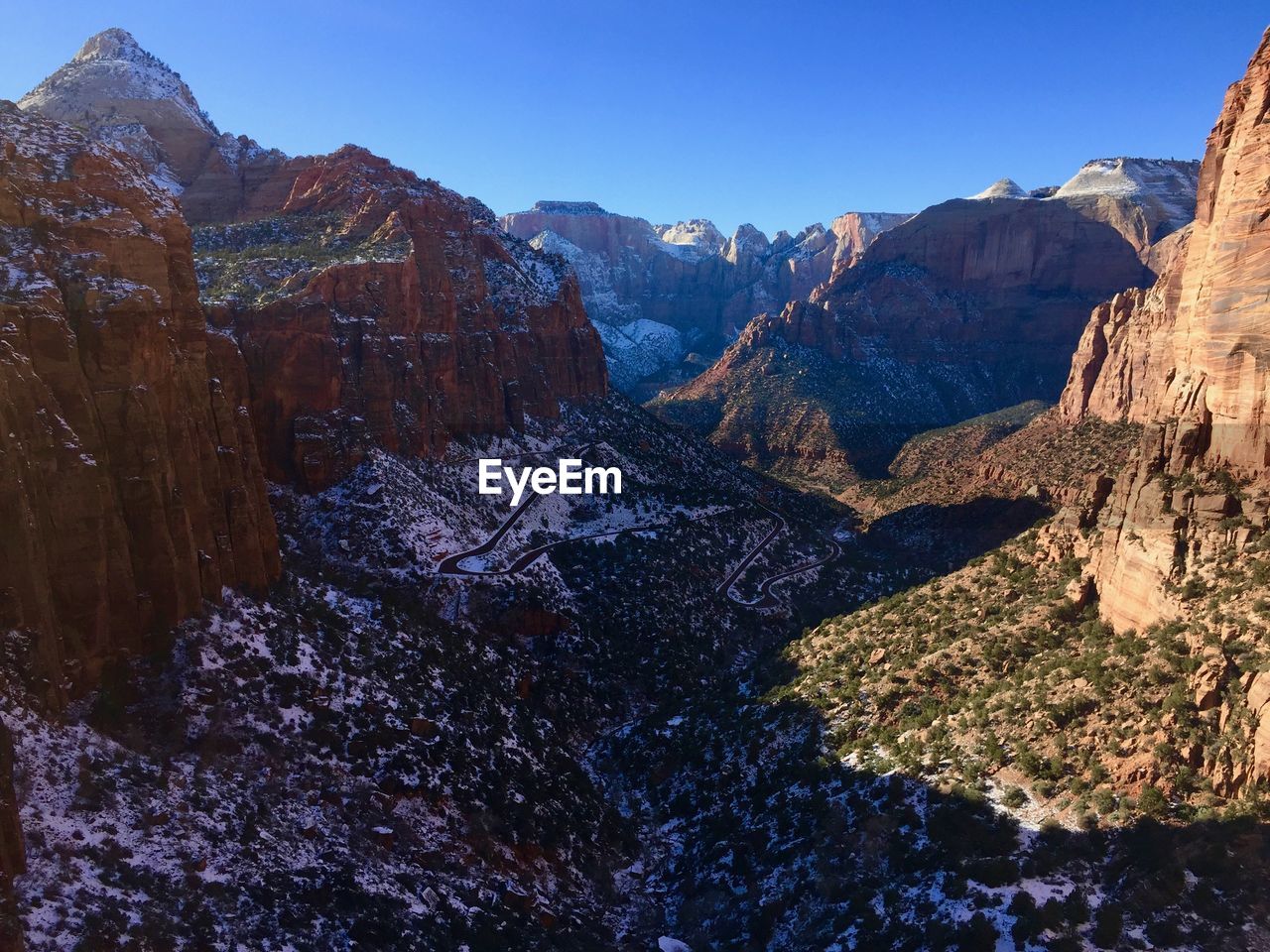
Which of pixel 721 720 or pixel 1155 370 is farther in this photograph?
pixel 1155 370

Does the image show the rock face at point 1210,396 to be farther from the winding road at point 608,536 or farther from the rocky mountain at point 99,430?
the winding road at point 608,536

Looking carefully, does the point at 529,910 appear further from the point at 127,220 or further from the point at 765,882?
the point at 127,220

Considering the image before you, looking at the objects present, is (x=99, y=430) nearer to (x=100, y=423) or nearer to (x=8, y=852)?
(x=100, y=423)

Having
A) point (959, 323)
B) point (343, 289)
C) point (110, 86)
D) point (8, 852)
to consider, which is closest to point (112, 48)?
point (110, 86)

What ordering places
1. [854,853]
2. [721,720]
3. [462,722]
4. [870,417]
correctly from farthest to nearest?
[870,417] → [721,720] → [462,722] → [854,853]

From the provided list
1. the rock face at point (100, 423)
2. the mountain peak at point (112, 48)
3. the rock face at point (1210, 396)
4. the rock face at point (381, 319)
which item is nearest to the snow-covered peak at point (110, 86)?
the mountain peak at point (112, 48)

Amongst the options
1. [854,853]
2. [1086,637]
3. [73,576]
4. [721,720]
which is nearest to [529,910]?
[854,853]
